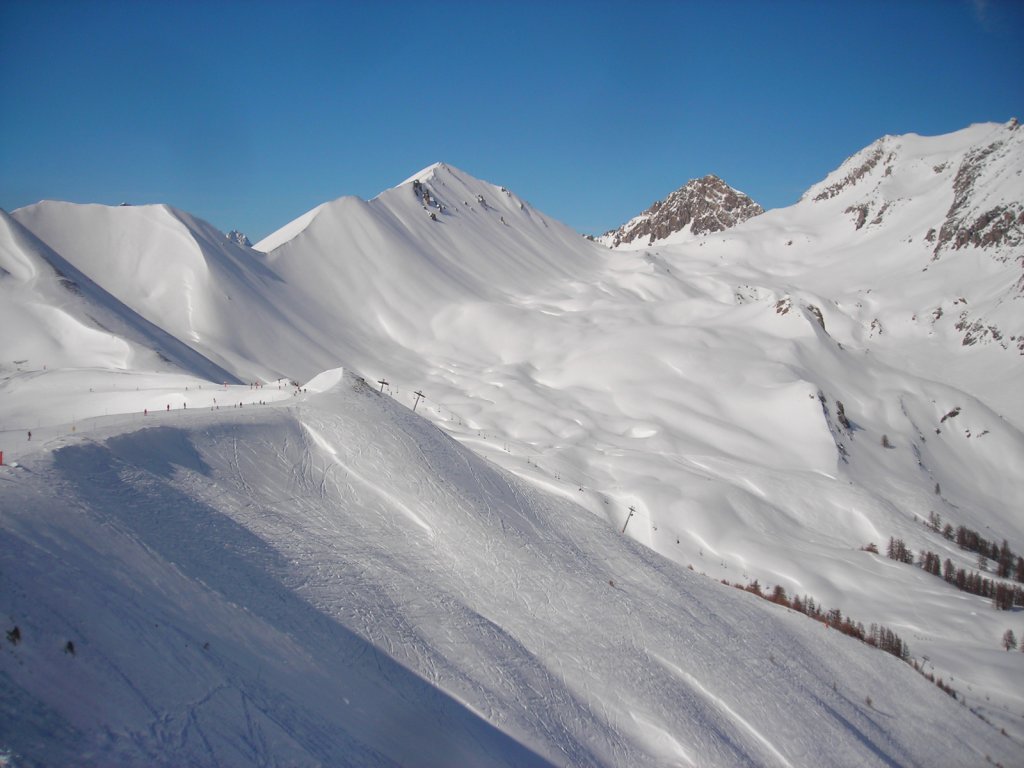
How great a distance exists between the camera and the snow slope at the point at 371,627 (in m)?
8.22

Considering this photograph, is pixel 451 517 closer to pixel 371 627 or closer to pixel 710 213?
pixel 371 627

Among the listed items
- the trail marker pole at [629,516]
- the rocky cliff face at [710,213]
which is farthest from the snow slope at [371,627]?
the rocky cliff face at [710,213]

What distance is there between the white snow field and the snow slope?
0.23 ft

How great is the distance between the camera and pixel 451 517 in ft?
58.8

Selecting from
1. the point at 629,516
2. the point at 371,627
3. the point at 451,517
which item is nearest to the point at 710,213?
the point at 629,516

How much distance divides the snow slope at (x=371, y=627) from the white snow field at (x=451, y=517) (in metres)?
0.07

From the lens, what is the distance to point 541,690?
517 inches

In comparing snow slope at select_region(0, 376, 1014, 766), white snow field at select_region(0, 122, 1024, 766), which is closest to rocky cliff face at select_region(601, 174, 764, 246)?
white snow field at select_region(0, 122, 1024, 766)

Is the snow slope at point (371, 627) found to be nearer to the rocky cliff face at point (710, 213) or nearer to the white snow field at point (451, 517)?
the white snow field at point (451, 517)

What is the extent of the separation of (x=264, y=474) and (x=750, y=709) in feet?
46.5

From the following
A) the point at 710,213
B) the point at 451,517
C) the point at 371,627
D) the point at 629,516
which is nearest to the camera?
the point at 371,627

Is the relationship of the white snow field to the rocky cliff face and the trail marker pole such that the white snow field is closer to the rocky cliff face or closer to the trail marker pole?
the trail marker pole

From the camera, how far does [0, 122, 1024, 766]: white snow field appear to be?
9.41 m

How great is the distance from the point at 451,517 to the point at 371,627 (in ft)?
18.8
